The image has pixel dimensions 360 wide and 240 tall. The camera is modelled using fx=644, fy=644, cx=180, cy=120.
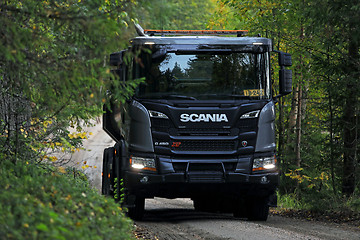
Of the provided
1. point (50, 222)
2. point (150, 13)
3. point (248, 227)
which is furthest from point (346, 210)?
point (50, 222)

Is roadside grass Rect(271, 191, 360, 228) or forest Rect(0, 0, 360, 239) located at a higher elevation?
forest Rect(0, 0, 360, 239)

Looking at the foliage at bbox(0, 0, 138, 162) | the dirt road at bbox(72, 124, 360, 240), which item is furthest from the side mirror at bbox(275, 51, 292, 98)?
the foliage at bbox(0, 0, 138, 162)

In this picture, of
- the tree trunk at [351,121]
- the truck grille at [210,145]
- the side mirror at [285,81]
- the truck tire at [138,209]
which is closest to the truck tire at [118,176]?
the truck tire at [138,209]

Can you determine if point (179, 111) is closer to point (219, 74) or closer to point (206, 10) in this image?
point (219, 74)

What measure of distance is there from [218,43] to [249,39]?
574 millimetres

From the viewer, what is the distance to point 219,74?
37.8 ft

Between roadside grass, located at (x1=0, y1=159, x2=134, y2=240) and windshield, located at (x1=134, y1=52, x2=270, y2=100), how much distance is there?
4282 mm

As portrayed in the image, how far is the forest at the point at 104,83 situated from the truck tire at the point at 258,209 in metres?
0.97

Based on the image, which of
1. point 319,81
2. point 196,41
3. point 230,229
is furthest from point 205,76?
point 319,81

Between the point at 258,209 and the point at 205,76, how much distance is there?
2935mm

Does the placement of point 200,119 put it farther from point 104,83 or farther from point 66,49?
point 104,83

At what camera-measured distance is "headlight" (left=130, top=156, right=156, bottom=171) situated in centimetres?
1127

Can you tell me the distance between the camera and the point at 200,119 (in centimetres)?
1120

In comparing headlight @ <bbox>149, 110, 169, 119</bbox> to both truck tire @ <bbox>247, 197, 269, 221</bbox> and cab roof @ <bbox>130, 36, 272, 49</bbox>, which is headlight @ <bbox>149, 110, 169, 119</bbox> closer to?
cab roof @ <bbox>130, 36, 272, 49</bbox>
